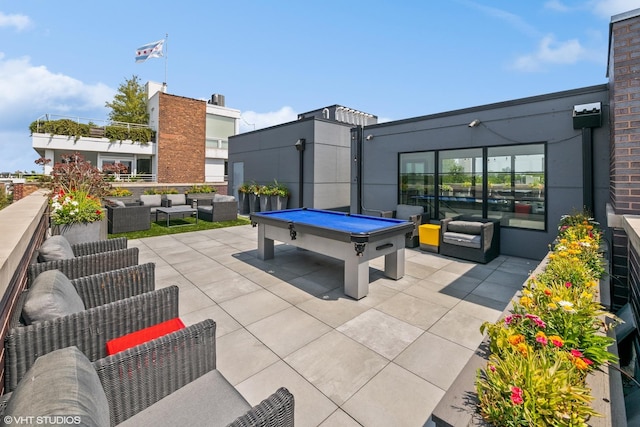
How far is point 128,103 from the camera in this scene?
2538 centimetres

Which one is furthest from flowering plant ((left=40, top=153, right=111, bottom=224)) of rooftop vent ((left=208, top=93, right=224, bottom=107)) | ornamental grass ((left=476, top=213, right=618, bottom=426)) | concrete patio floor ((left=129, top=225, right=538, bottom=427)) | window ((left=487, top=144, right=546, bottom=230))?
rooftop vent ((left=208, top=93, right=224, bottom=107))

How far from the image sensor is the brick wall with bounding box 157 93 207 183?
70.7ft

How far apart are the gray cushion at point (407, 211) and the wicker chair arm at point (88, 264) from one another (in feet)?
20.3

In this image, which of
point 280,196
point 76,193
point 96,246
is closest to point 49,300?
point 96,246

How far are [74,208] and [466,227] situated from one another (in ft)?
26.5

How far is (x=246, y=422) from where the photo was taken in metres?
1.24

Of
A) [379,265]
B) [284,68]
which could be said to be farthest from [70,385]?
[284,68]

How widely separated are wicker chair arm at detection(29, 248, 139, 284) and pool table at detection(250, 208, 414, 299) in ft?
7.97

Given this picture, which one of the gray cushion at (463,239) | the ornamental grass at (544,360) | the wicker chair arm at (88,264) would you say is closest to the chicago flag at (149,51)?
the wicker chair arm at (88,264)

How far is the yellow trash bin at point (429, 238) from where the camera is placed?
665cm

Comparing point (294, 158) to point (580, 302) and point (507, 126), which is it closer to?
point (507, 126)

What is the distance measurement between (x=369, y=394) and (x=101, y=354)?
208 cm

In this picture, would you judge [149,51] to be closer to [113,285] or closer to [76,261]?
[76,261]

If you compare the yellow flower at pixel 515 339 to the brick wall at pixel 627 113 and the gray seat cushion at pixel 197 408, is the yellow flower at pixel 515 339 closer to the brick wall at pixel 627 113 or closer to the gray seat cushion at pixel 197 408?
the gray seat cushion at pixel 197 408
